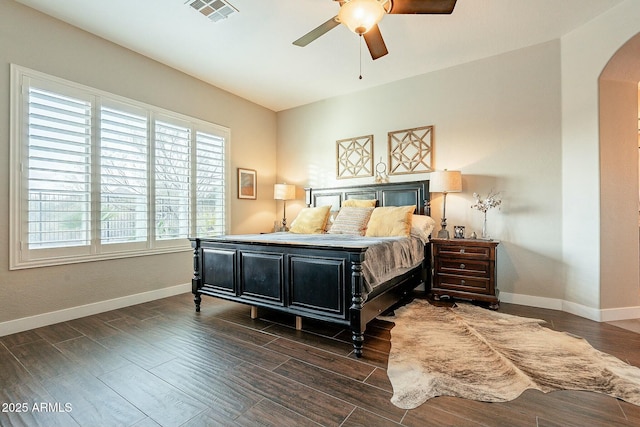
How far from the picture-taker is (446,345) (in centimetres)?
235

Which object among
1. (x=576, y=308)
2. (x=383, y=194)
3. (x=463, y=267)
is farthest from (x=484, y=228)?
(x=383, y=194)

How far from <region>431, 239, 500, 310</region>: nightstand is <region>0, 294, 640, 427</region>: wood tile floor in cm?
66

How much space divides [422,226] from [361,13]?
8.14 feet

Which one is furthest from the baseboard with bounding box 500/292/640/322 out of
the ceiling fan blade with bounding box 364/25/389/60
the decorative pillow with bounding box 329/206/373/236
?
the ceiling fan blade with bounding box 364/25/389/60

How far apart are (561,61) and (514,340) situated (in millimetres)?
3130

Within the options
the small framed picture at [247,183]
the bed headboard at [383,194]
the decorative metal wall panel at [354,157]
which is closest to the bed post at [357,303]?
the bed headboard at [383,194]

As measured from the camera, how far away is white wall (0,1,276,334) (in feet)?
8.77

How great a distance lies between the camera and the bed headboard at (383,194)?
397cm

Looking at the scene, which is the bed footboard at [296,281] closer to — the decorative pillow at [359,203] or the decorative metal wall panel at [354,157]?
the decorative pillow at [359,203]

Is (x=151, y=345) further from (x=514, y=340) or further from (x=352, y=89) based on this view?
(x=352, y=89)

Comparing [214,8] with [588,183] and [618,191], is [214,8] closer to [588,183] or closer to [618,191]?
[588,183]

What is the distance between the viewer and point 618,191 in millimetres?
2951

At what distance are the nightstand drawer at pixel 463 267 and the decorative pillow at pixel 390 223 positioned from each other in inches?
24.2

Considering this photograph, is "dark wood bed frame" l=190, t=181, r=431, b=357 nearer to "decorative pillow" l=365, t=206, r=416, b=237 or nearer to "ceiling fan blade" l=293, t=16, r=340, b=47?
"decorative pillow" l=365, t=206, r=416, b=237
